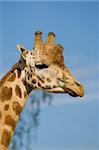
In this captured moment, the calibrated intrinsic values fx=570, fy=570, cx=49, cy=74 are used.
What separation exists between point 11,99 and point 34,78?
18.1 inches

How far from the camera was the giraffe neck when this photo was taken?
822 centimetres

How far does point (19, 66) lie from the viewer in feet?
28.1

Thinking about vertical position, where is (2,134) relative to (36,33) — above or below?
below

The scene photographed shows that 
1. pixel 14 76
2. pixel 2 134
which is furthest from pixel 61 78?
pixel 2 134

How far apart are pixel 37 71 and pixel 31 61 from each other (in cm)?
20

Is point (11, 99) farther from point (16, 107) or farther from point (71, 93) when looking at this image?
point (71, 93)

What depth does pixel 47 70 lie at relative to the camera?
8.54 meters

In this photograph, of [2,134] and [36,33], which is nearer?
[2,134]

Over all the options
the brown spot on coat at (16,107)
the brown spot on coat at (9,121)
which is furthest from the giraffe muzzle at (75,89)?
the brown spot on coat at (9,121)

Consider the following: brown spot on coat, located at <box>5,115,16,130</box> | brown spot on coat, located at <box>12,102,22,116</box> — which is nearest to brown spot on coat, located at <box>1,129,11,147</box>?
brown spot on coat, located at <box>5,115,16,130</box>

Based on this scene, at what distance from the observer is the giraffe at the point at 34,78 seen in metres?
8.38

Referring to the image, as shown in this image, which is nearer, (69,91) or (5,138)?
(5,138)

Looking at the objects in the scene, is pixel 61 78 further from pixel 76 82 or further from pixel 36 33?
pixel 36 33

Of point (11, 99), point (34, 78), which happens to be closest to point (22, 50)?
point (34, 78)
